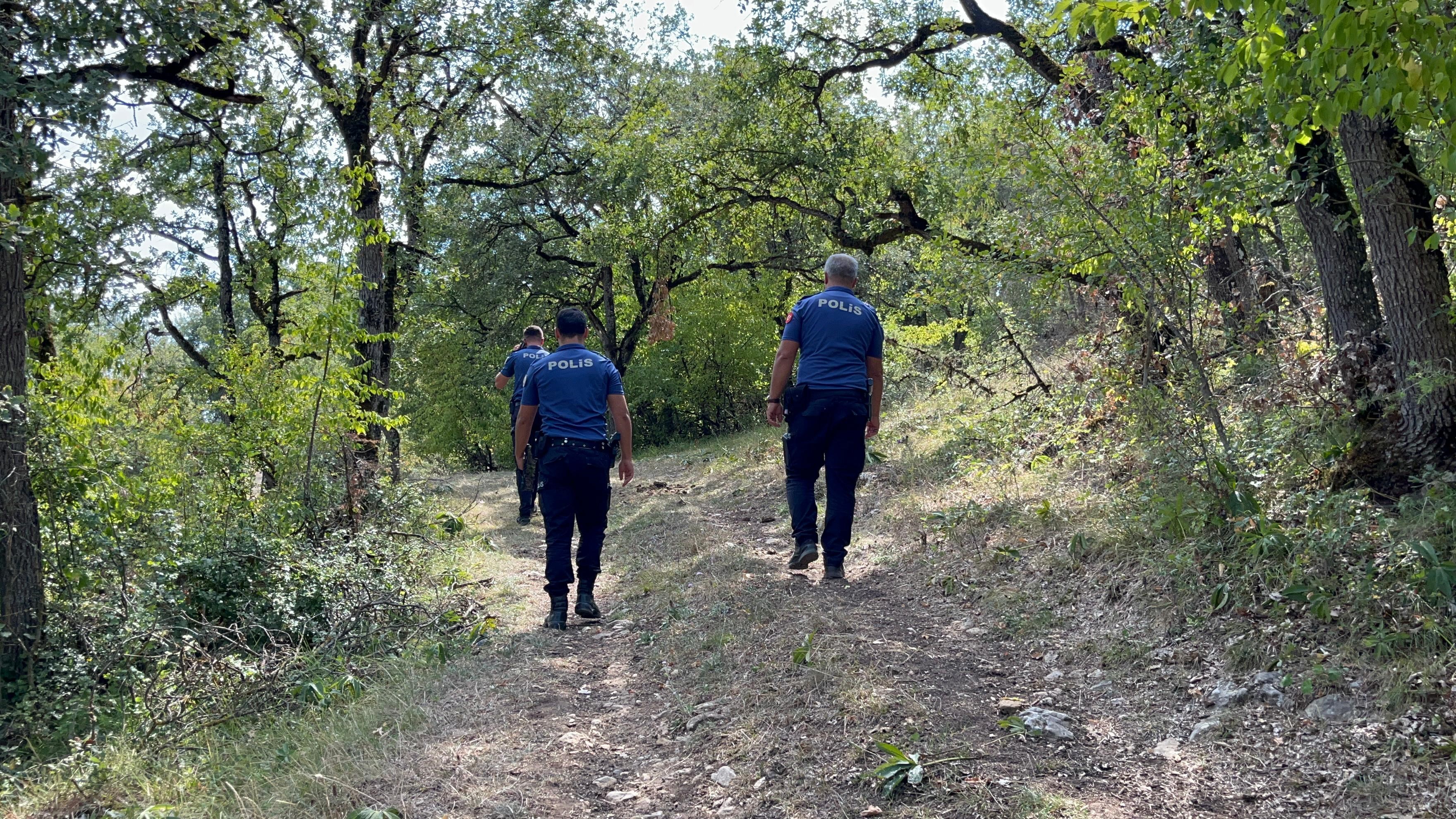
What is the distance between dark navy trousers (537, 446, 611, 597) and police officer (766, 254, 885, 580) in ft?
3.88

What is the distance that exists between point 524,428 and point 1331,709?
460cm

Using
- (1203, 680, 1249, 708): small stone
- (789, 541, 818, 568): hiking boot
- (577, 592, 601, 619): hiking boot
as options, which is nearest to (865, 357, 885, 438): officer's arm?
(789, 541, 818, 568): hiking boot

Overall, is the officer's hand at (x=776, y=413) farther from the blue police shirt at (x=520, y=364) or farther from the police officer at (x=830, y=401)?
the blue police shirt at (x=520, y=364)

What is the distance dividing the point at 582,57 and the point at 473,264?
343 inches

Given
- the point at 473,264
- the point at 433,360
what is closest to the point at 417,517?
the point at 473,264

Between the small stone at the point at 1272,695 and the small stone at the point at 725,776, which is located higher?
the small stone at the point at 1272,695

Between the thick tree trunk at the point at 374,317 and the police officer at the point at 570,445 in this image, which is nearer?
the police officer at the point at 570,445

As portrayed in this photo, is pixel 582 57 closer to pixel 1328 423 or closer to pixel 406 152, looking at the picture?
pixel 406 152

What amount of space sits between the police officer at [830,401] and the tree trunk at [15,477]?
14.9 feet

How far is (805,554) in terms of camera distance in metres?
6.45

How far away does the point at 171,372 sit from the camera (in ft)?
34.4

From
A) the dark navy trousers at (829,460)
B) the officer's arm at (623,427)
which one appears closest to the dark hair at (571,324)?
the officer's arm at (623,427)

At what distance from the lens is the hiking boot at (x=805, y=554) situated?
645cm

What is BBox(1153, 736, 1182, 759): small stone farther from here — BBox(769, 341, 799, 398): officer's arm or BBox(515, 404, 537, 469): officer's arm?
BBox(515, 404, 537, 469): officer's arm
